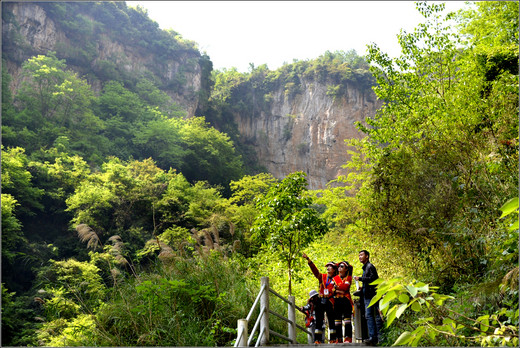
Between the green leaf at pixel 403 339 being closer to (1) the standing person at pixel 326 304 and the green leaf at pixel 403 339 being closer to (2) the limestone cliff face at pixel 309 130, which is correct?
(1) the standing person at pixel 326 304

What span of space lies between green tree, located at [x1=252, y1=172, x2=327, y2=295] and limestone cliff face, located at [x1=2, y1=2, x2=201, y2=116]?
29.1 meters

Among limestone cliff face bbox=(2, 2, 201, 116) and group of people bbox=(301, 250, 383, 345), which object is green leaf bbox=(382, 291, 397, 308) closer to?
group of people bbox=(301, 250, 383, 345)

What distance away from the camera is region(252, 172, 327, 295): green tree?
6879 mm

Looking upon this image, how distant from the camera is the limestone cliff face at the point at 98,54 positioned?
98.3 feet

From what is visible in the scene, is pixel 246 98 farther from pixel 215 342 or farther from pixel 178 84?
pixel 215 342

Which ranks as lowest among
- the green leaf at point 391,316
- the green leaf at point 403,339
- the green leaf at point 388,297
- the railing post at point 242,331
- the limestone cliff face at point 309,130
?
the railing post at point 242,331

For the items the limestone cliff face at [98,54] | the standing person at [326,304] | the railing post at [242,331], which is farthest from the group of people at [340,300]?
the limestone cliff face at [98,54]

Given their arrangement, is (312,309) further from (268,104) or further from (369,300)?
(268,104)

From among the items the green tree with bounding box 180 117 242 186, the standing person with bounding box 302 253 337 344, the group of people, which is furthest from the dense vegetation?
the green tree with bounding box 180 117 242 186

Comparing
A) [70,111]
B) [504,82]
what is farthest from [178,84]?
[504,82]

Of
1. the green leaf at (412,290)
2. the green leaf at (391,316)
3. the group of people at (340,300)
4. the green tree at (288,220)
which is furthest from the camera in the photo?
the green tree at (288,220)

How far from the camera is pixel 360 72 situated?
4553cm

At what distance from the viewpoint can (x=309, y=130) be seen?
47188 mm

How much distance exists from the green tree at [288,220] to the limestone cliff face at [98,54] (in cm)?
2915
